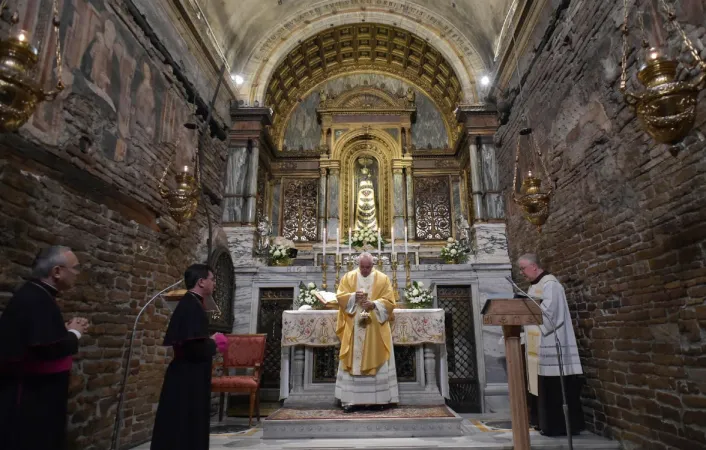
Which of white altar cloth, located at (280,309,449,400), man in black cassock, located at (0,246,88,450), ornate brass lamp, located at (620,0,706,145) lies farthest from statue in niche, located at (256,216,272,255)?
ornate brass lamp, located at (620,0,706,145)

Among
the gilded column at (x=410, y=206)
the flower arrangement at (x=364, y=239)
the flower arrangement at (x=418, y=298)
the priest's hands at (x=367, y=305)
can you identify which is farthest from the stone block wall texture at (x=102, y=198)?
the gilded column at (x=410, y=206)

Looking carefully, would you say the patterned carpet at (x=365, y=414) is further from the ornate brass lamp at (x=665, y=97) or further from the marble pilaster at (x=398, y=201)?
the marble pilaster at (x=398, y=201)

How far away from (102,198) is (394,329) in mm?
4152

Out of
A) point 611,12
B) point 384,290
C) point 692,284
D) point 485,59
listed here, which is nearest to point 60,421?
point 384,290

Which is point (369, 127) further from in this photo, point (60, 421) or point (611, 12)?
point (60, 421)

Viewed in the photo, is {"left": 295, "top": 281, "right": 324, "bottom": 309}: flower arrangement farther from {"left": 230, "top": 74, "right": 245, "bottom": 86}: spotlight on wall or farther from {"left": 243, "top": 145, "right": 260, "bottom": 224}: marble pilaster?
{"left": 230, "top": 74, "right": 245, "bottom": 86}: spotlight on wall

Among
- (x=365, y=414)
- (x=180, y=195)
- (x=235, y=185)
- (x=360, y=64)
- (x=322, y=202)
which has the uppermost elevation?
(x=360, y=64)

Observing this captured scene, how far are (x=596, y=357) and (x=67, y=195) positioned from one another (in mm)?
6239

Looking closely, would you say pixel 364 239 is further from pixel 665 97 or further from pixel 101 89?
pixel 665 97

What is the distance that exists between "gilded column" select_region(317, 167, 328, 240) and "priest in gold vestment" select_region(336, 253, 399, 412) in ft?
17.3

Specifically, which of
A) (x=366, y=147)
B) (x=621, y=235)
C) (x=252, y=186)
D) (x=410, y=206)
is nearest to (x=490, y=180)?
(x=410, y=206)

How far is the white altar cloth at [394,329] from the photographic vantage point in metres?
6.18

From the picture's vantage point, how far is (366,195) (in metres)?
11.5

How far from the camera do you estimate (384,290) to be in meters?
6.08
